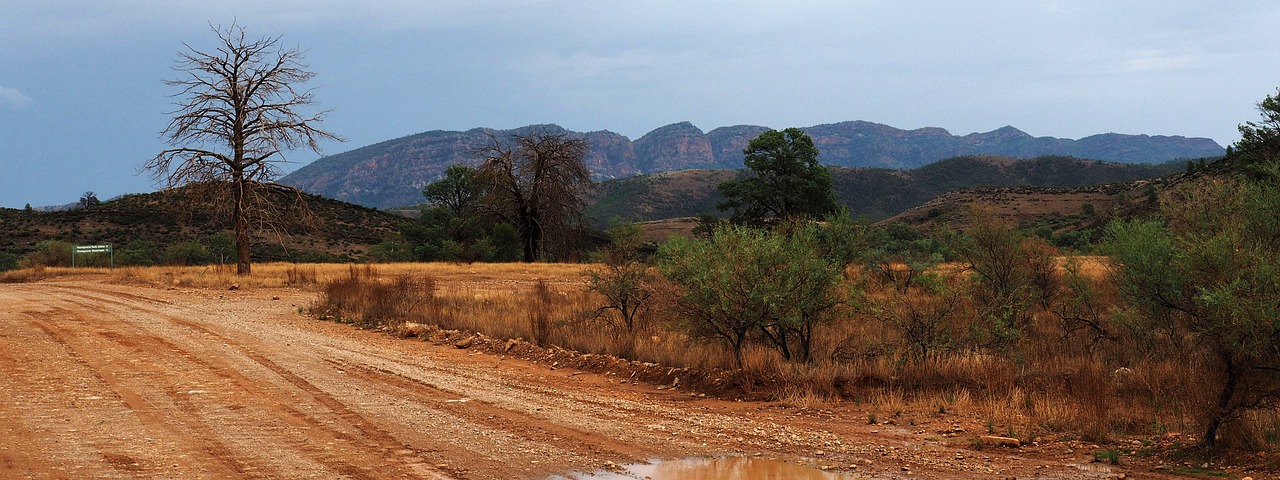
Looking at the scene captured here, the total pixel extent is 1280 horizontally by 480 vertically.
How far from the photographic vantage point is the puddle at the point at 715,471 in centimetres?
659

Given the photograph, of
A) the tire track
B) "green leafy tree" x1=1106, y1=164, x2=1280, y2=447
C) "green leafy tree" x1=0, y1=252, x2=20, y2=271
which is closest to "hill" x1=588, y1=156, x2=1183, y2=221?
"green leafy tree" x1=0, y1=252, x2=20, y2=271

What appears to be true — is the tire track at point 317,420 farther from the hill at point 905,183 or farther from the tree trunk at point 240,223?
the hill at point 905,183

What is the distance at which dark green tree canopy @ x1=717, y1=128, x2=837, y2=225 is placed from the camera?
42.9m

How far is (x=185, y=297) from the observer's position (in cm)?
2302

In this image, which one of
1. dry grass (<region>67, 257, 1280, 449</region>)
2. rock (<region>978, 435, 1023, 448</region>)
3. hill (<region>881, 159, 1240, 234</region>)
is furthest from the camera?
hill (<region>881, 159, 1240, 234</region>)

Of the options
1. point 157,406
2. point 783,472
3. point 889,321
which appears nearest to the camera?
point 783,472

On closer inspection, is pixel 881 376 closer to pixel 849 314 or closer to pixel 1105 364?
pixel 849 314

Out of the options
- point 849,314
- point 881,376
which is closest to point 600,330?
point 849,314

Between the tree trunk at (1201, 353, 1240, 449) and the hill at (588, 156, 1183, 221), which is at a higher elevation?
the hill at (588, 156, 1183, 221)

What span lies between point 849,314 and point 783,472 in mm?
→ 5470

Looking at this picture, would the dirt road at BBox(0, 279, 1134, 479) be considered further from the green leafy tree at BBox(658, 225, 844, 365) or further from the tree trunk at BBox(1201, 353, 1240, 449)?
the green leafy tree at BBox(658, 225, 844, 365)

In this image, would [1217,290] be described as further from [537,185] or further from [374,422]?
[537,185]

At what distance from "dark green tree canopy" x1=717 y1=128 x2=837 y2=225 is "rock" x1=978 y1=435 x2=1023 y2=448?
3516cm

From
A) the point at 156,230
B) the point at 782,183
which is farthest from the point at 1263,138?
the point at 156,230
